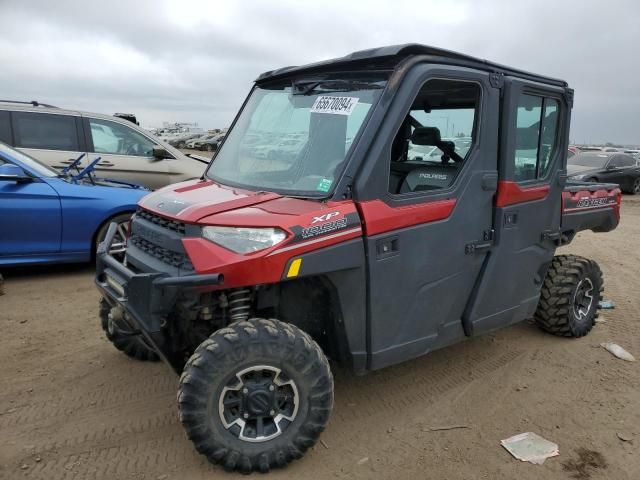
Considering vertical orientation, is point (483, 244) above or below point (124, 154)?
→ below

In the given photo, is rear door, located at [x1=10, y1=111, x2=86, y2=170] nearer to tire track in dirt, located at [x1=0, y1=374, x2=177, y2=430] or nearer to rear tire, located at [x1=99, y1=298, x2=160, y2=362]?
rear tire, located at [x1=99, y1=298, x2=160, y2=362]

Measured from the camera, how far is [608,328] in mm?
5148

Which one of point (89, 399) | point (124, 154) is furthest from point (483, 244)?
point (124, 154)

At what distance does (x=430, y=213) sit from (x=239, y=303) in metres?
1.25

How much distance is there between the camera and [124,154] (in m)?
8.23

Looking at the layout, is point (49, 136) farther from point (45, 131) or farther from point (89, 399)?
point (89, 399)

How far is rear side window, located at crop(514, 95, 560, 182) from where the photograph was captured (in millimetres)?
3836

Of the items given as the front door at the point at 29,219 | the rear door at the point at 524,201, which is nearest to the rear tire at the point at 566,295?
the rear door at the point at 524,201

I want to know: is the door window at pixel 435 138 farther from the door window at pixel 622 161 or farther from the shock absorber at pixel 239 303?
the door window at pixel 622 161

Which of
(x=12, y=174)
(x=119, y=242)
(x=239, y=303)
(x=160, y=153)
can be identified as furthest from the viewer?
(x=160, y=153)

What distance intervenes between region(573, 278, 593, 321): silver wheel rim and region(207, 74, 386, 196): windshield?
9.41 ft

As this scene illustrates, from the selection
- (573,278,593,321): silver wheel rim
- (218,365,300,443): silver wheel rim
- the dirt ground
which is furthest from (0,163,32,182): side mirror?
(573,278,593,321): silver wheel rim

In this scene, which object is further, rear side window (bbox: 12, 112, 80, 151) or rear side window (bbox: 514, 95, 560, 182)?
rear side window (bbox: 12, 112, 80, 151)

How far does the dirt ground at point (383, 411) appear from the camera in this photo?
2955 mm
